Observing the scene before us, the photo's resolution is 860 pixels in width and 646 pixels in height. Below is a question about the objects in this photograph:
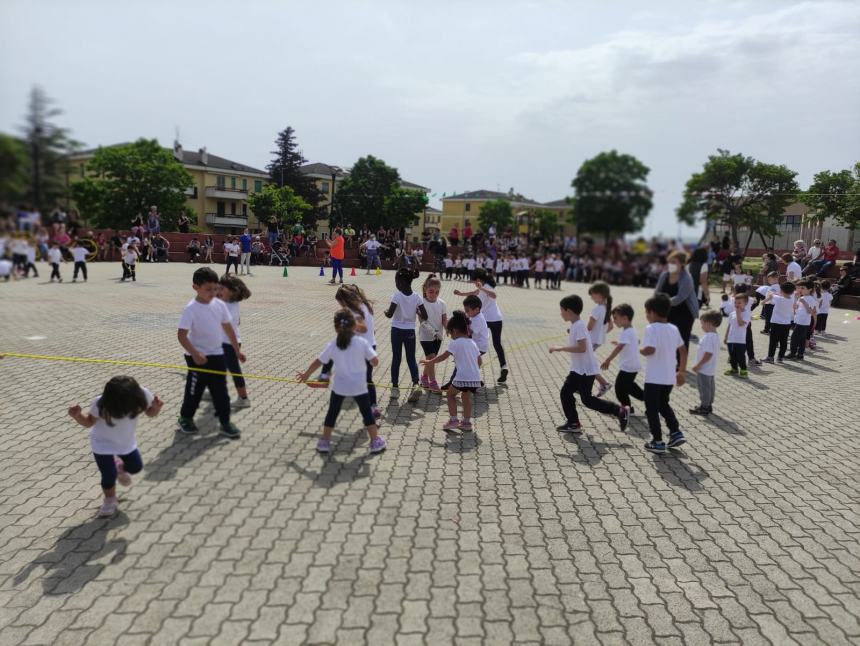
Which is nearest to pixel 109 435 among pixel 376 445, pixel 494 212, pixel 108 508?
pixel 108 508

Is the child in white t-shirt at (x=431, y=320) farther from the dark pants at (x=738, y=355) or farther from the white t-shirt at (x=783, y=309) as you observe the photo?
the white t-shirt at (x=783, y=309)

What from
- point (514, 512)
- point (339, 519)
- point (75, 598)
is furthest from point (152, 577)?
point (514, 512)

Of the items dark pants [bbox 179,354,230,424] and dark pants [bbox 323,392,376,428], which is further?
dark pants [bbox 179,354,230,424]

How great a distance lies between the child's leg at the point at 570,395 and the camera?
7312 millimetres

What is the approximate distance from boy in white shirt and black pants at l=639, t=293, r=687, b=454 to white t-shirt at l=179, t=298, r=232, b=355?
15.3 feet

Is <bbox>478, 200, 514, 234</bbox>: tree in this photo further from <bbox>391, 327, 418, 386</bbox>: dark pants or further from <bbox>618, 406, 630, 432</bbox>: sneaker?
<bbox>618, 406, 630, 432</bbox>: sneaker

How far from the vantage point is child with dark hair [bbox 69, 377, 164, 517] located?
4.81m

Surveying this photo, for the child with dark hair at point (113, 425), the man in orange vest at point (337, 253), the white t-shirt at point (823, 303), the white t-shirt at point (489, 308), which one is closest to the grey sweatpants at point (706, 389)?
the white t-shirt at point (489, 308)

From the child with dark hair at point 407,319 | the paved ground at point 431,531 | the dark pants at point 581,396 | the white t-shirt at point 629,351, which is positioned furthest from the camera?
the child with dark hair at point 407,319

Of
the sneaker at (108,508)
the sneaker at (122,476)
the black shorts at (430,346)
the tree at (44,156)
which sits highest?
the tree at (44,156)

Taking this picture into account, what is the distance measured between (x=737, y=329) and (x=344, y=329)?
808cm

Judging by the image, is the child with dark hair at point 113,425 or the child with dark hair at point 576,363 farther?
the child with dark hair at point 576,363

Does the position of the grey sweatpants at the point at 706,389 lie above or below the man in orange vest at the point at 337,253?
below

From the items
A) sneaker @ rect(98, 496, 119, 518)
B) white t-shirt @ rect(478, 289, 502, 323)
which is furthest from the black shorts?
sneaker @ rect(98, 496, 119, 518)
